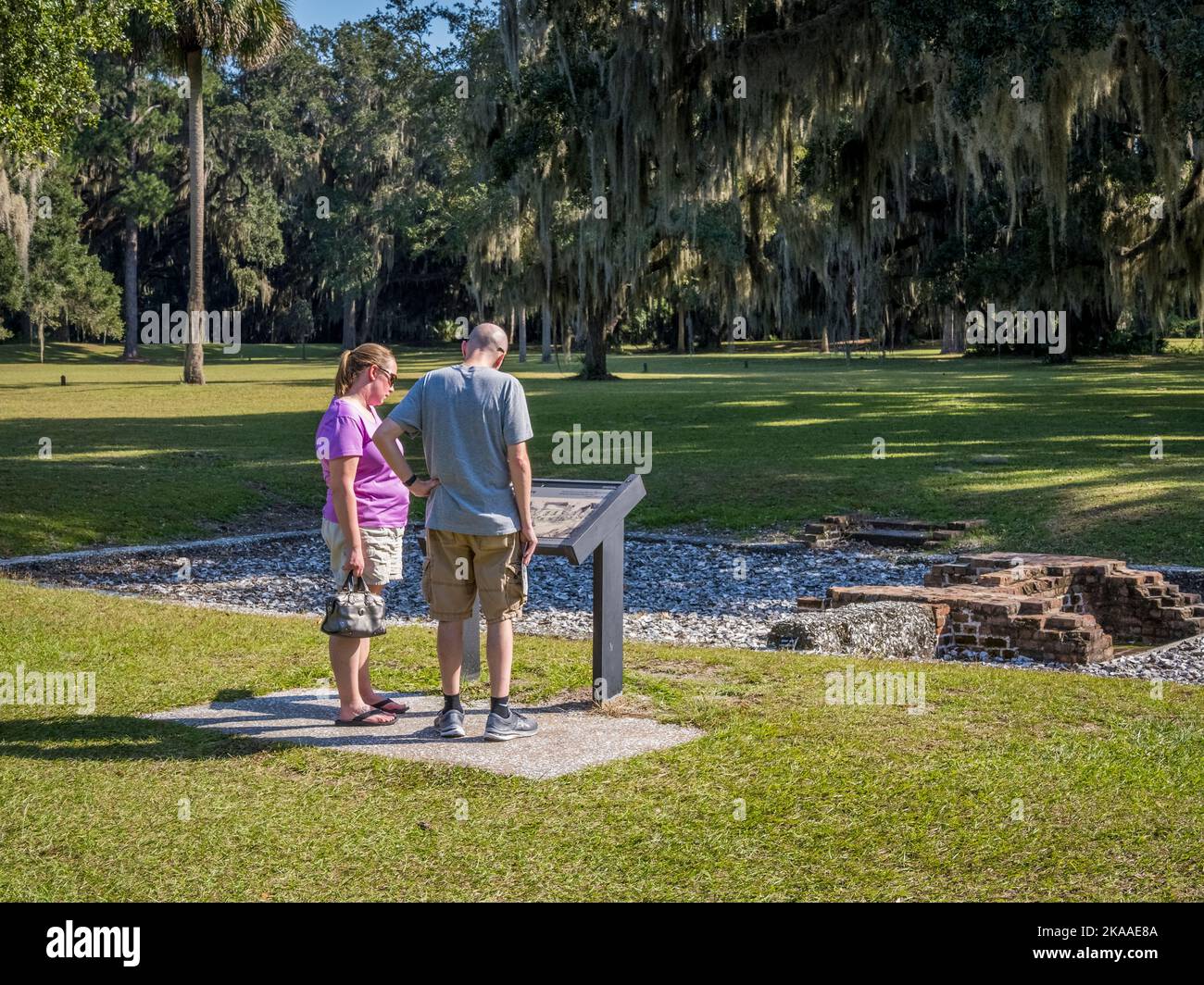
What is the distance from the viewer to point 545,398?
110 feet

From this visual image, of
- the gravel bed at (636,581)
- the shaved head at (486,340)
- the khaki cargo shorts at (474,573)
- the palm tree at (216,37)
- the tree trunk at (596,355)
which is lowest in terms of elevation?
the gravel bed at (636,581)

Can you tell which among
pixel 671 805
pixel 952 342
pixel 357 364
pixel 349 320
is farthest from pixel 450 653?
pixel 349 320

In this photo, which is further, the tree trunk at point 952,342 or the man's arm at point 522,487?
the tree trunk at point 952,342

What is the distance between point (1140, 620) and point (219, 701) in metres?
7.38

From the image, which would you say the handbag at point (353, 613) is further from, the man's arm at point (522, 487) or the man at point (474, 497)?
the man's arm at point (522, 487)

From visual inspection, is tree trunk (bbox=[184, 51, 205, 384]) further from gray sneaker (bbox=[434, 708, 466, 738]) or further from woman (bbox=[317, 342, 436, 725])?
gray sneaker (bbox=[434, 708, 466, 738])

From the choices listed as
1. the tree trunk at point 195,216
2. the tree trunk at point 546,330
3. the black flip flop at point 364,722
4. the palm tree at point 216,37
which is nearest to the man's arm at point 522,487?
the black flip flop at point 364,722

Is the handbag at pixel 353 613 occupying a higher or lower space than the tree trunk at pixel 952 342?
lower

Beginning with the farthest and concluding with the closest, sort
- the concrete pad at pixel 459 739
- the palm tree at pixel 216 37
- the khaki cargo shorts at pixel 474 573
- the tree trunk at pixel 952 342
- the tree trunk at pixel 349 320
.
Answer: the tree trunk at pixel 349 320 → the tree trunk at pixel 952 342 → the palm tree at pixel 216 37 → the khaki cargo shorts at pixel 474 573 → the concrete pad at pixel 459 739

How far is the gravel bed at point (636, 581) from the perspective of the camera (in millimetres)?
10875

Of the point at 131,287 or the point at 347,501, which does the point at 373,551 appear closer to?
Result: the point at 347,501

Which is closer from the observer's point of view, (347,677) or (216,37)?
(347,677)

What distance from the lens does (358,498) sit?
6887 mm

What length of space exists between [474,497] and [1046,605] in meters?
5.73
